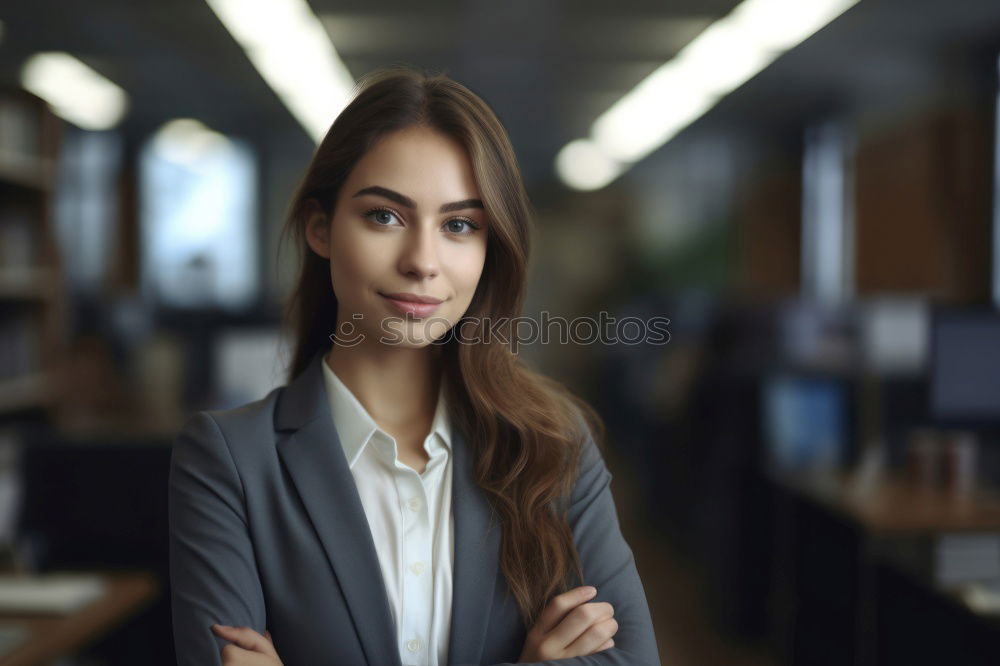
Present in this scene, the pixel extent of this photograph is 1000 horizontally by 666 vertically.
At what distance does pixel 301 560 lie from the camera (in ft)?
3.40

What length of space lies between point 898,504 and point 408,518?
2.22m

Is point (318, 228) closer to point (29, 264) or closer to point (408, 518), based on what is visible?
point (408, 518)

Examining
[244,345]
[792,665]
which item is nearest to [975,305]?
[792,665]

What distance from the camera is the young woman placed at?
1.03 metres

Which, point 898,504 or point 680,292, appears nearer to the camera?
point 898,504

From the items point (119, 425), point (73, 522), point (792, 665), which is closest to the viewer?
point (73, 522)

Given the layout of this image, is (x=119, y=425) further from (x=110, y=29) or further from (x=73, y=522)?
(x=110, y=29)

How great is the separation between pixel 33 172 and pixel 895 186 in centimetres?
505

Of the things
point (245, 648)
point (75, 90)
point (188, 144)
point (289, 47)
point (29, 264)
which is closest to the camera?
point (245, 648)

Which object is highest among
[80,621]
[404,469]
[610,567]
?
[404,469]

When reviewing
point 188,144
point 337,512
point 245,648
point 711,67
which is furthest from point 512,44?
point 245,648

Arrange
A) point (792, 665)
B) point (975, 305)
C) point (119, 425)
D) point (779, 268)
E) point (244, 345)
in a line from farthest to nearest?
1. point (779, 268)
2. point (119, 425)
3. point (244, 345)
4. point (792, 665)
5. point (975, 305)

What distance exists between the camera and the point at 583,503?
1.16 metres

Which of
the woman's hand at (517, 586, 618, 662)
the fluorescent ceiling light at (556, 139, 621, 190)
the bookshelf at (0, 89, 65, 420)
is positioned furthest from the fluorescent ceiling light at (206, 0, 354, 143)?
the fluorescent ceiling light at (556, 139, 621, 190)
